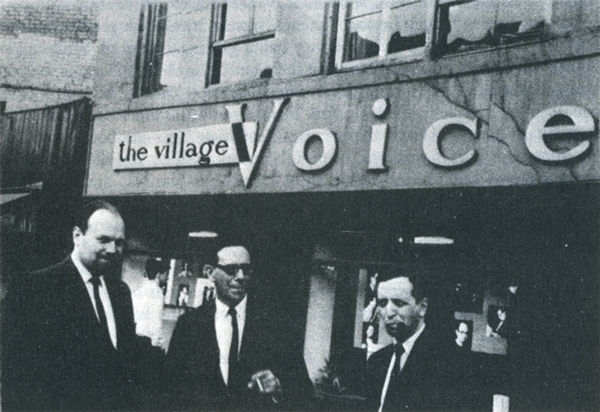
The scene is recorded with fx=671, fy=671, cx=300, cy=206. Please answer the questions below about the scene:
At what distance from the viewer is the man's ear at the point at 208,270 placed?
253 inches

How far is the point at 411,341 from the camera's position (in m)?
5.21

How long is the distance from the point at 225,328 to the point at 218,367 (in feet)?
1.17

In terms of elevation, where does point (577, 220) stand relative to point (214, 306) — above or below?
above

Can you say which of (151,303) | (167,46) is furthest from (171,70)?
(151,303)

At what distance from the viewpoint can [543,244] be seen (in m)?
4.66

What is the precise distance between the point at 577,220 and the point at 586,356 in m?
0.89

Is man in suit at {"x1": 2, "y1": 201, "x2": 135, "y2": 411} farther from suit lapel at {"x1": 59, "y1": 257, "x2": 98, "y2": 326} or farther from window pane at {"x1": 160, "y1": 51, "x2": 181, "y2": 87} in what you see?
Answer: window pane at {"x1": 160, "y1": 51, "x2": 181, "y2": 87}

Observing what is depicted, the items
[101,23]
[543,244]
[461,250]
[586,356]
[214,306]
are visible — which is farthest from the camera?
[101,23]

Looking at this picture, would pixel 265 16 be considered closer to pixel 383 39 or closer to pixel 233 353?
pixel 383 39

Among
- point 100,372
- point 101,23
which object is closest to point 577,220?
point 100,372

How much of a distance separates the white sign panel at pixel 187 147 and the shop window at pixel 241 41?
2.08 feet

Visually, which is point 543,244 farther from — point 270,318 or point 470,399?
point 270,318

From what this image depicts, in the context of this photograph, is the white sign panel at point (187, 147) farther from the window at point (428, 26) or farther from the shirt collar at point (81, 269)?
the window at point (428, 26)

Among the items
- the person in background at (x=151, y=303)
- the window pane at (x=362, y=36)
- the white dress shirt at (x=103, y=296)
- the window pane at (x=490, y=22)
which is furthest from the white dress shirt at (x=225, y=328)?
the window pane at (x=490, y=22)
